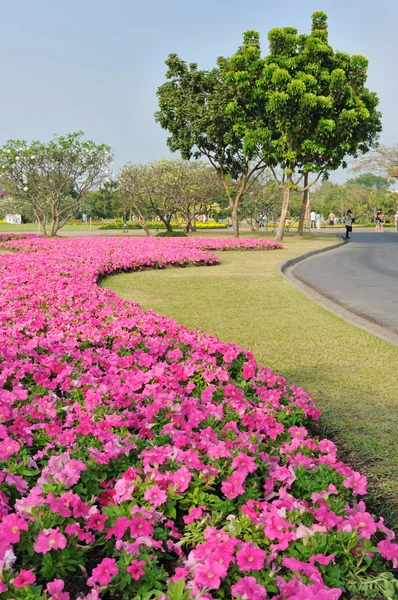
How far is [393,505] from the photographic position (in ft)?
8.77

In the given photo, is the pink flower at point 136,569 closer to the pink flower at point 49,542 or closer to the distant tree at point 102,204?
the pink flower at point 49,542

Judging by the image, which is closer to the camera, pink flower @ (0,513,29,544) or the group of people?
pink flower @ (0,513,29,544)

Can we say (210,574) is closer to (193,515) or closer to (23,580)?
(193,515)

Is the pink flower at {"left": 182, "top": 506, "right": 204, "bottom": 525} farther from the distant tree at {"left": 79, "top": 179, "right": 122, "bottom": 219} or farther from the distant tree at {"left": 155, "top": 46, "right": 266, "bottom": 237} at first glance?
the distant tree at {"left": 79, "top": 179, "right": 122, "bottom": 219}

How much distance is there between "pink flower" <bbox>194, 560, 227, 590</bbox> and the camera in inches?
69.8

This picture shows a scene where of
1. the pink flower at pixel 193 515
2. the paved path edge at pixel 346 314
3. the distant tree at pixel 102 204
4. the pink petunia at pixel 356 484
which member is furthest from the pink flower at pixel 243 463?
the distant tree at pixel 102 204

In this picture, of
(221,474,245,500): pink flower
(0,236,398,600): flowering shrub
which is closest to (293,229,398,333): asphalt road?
(0,236,398,600): flowering shrub

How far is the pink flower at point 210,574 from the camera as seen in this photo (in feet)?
5.82

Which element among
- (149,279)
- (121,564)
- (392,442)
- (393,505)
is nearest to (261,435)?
(393,505)

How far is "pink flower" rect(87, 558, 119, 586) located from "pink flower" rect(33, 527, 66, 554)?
0.14 metres

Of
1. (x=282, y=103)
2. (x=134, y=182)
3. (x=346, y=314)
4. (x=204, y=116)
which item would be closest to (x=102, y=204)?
(x=134, y=182)

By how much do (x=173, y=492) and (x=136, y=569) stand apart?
0.45m

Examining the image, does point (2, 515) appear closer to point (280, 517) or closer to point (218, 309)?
point (280, 517)

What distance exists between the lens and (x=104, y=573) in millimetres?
1813
